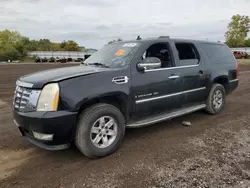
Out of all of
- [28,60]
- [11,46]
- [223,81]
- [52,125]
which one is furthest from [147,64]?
[11,46]

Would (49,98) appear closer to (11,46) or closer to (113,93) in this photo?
(113,93)

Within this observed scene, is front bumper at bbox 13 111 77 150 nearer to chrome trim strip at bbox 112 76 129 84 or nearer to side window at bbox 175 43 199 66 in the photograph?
chrome trim strip at bbox 112 76 129 84

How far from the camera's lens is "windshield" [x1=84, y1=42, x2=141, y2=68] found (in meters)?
3.75

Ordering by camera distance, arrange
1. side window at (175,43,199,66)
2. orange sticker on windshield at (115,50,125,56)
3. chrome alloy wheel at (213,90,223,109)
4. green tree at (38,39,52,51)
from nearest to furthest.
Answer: orange sticker on windshield at (115,50,125,56) < side window at (175,43,199,66) < chrome alloy wheel at (213,90,223,109) < green tree at (38,39,52,51)

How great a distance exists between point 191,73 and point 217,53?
1.47 metres

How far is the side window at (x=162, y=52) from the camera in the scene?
13.9 feet

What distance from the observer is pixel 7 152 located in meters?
3.48

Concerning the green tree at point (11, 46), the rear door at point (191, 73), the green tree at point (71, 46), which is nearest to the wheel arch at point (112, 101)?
the rear door at point (191, 73)

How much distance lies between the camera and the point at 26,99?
3.01 metres

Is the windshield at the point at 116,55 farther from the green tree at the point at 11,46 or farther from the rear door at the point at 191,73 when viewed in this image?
the green tree at the point at 11,46

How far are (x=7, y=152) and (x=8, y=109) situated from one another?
288 cm

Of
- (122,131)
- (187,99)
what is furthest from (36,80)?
(187,99)

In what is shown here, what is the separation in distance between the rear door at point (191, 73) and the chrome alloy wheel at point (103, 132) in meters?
1.83

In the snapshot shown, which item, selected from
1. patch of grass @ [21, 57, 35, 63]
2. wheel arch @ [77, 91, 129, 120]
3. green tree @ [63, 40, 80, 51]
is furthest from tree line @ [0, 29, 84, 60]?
wheel arch @ [77, 91, 129, 120]
